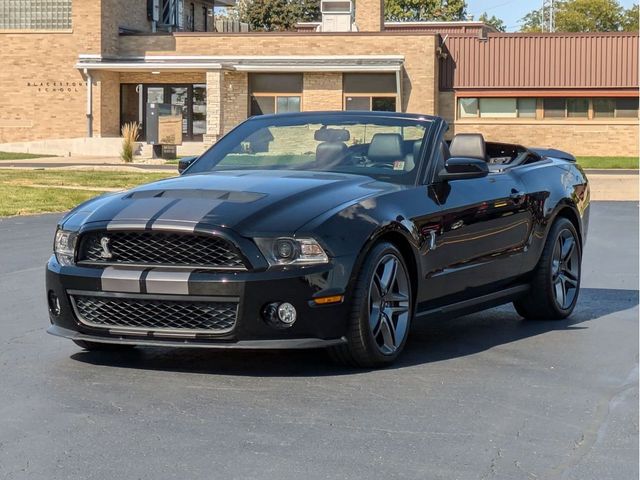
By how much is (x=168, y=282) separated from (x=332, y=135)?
2.04 m

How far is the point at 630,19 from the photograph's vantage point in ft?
308

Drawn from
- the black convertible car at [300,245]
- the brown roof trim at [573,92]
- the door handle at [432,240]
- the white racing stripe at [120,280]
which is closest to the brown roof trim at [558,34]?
the brown roof trim at [573,92]

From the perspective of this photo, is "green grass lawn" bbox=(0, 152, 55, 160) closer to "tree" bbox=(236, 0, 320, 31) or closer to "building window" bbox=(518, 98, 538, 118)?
"building window" bbox=(518, 98, 538, 118)

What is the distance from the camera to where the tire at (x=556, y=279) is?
8.88 meters

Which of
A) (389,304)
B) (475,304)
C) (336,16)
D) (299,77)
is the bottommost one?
(475,304)

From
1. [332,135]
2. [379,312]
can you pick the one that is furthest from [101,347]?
[332,135]

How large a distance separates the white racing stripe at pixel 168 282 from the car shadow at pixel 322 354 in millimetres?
575

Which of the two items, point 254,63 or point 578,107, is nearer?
point 254,63

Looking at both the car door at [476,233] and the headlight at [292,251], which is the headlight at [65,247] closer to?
the headlight at [292,251]

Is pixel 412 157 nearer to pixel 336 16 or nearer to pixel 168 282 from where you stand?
pixel 168 282

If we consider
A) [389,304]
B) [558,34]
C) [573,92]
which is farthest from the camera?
[573,92]

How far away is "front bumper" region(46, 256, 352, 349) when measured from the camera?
21.4ft

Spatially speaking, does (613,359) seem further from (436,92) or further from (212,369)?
(436,92)

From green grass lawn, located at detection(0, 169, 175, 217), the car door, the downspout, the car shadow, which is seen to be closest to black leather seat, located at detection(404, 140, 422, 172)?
the car door
